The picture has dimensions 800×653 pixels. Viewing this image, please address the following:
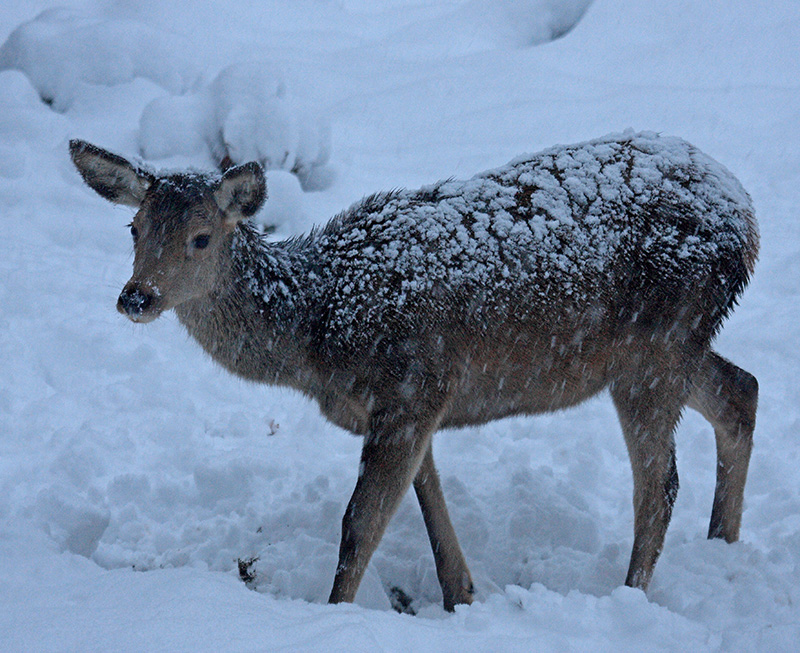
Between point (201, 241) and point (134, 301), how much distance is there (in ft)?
1.67

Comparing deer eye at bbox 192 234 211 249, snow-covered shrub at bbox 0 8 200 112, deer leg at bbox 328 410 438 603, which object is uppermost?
deer eye at bbox 192 234 211 249

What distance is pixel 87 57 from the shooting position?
10555 mm

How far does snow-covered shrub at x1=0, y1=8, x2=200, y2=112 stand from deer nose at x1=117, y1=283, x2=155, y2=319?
7.60 m

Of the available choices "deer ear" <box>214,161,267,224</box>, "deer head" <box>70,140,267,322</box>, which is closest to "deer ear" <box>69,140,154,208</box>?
"deer head" <box>70,140,267,322</box>

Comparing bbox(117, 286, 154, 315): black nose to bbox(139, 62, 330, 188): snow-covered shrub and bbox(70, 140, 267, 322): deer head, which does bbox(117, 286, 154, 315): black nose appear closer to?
bbox(70, 140, 267, 322): deer head

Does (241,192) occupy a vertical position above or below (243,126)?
above

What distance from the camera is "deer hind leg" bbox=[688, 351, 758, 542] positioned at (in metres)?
4.30

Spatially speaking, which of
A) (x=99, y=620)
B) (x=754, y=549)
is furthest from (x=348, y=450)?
(x=99, y=620)

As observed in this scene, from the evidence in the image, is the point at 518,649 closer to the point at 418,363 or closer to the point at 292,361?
the point at 418,363

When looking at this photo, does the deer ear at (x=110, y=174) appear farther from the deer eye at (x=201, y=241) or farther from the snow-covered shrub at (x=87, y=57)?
the snow-covered shrub at (x=87, y=57)

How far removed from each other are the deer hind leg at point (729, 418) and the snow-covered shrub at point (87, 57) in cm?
836

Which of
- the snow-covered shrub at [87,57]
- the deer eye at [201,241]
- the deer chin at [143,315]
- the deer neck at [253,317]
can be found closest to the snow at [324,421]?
the snow-covered shrub at [87,57]

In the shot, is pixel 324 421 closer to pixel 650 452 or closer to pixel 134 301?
pixel 134 301

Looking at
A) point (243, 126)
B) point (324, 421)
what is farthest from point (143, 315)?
point (243, 126)
